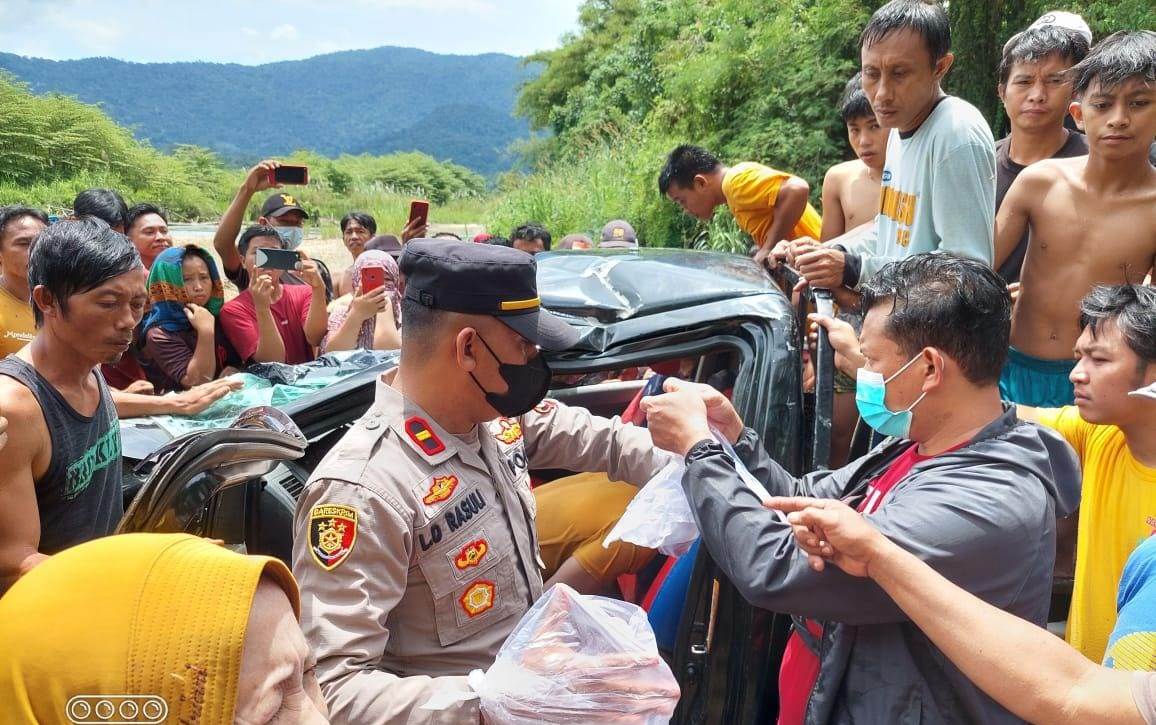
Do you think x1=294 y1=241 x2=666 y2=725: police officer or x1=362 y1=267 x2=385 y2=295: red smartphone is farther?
x1=362 y1=267 x2=385 y2=295: red smartphone

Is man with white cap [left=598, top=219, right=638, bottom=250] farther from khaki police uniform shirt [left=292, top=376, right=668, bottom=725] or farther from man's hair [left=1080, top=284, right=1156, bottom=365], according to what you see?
khaki police uniform shirt [left=292, top=376, right=668, bottom=725]

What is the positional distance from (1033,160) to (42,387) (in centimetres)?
355

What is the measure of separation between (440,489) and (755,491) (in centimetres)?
64

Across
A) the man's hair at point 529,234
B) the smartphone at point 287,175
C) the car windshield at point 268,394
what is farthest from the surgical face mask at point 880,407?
the man's hair at point 529,234

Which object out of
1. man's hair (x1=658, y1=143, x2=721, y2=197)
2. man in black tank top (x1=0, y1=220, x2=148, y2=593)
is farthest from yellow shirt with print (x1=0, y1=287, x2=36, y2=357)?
man's hair (x1=658, y1=143, x2=721, y2=197)

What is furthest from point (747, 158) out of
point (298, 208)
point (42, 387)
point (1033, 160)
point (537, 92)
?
point (537, 92)

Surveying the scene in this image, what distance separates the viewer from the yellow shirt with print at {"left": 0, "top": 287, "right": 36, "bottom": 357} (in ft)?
11.9

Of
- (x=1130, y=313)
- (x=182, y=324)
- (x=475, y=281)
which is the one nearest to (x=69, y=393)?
(x=475, y=281)

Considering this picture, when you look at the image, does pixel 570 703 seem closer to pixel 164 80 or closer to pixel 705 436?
pixel 705 436

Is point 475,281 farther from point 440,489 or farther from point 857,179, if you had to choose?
point 857,179

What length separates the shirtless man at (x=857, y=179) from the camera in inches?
150

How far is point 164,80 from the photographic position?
117 m

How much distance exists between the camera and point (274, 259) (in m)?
4.44

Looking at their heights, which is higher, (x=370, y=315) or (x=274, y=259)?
(x=274, y=259)
